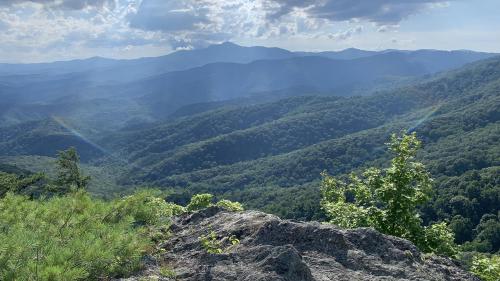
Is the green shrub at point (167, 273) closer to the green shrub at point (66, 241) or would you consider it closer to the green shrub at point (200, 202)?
the green shrub at point (66, 241)

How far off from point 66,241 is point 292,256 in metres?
3.32

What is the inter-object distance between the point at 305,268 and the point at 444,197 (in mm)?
122176

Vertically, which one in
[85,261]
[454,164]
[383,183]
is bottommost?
[454,164]

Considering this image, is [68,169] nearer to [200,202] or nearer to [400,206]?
[200,202]

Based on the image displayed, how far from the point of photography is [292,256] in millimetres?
6434

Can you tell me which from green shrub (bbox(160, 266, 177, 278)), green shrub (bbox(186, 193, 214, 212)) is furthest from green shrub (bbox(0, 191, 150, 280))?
green shrub (bbox(186, 193, 214, 212))

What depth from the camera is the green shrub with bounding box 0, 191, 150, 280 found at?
538 cm

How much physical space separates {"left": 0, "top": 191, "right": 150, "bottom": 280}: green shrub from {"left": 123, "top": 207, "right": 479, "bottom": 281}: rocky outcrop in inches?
23.3

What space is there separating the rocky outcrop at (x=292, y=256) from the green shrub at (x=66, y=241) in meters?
0.59

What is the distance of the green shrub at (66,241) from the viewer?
17.6 feet

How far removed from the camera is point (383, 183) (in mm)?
13508

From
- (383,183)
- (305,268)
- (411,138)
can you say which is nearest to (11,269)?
(305,268)

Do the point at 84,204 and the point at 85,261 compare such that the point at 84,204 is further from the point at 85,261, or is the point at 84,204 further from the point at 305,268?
the point at 305,268

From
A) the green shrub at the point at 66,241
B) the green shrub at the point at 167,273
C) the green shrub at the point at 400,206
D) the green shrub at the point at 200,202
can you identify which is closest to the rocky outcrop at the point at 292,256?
the green shrub at the point at 167,273
